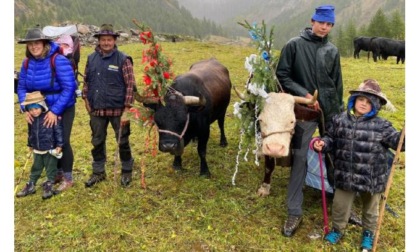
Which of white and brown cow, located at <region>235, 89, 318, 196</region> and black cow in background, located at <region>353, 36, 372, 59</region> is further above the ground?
black cow in background, located at <region>353, 36, 372, 59</region>

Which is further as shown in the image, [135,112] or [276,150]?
[135,112]

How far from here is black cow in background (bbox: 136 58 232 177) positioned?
17.8 ft

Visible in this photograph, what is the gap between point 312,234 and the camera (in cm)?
476

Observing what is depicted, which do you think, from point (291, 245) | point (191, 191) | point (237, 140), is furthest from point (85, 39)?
point (291, 245)

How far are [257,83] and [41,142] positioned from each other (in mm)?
3702

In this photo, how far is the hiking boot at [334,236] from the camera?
4590mm

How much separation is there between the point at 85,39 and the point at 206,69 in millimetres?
29395

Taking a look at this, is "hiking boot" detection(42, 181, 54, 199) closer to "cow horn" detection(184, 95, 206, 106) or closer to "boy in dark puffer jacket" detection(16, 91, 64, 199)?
"boy in dark puffer jacket" detection(16, 91, 64, 199)

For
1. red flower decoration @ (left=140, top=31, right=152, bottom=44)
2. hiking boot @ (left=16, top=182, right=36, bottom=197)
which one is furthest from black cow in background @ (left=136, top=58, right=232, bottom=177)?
hiking boot @ (left=16, top=182, right=36, bottom=197)

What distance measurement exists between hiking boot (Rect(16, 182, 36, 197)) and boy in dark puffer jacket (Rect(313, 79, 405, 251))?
490 cm

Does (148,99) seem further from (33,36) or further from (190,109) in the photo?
(33,36)

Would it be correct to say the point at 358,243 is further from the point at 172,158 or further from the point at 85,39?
the point at 85,39

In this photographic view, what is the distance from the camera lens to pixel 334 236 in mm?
4609

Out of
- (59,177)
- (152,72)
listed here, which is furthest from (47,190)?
(152,72)
